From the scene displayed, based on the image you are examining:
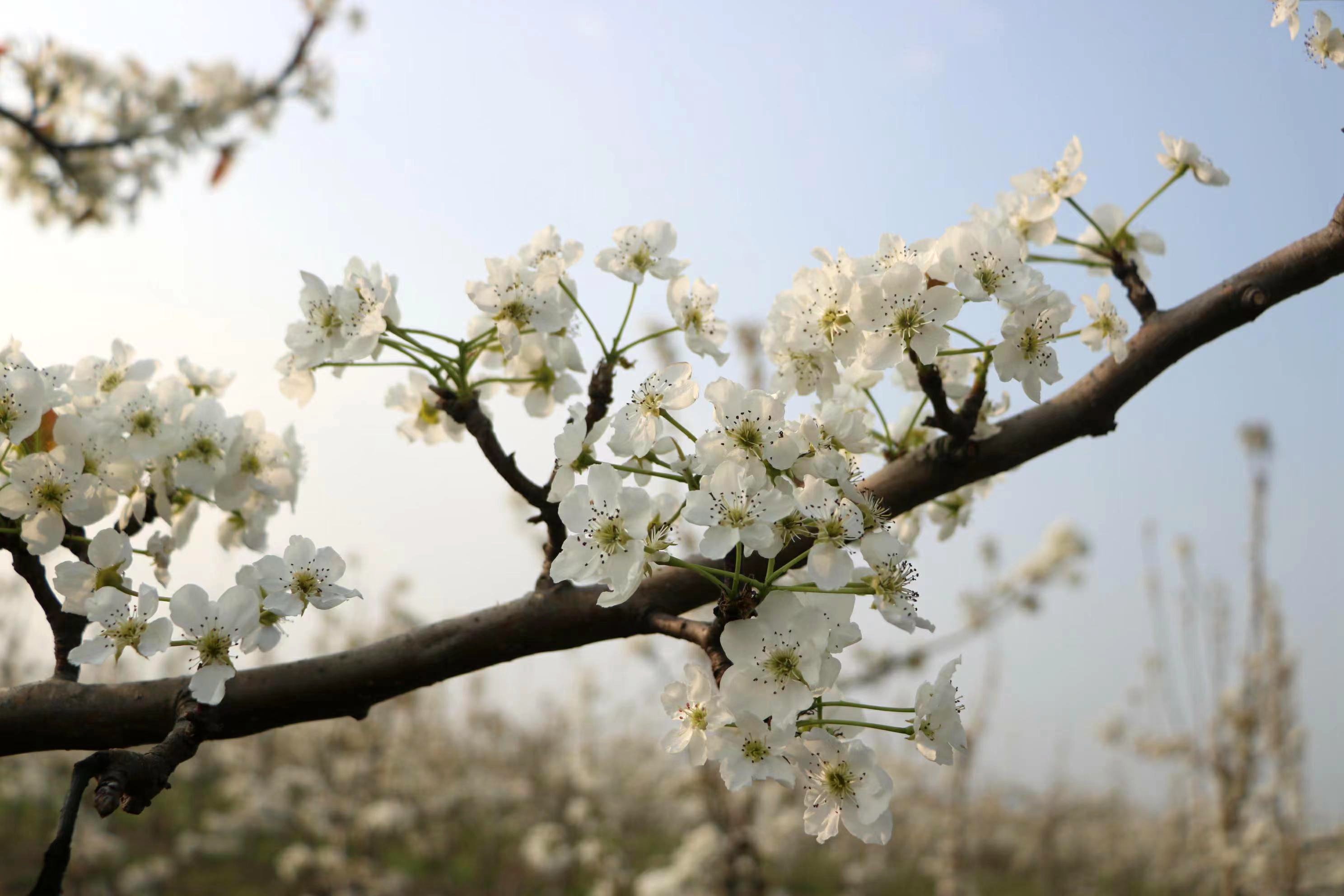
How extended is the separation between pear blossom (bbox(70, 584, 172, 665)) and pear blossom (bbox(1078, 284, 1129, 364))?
131 centimetres

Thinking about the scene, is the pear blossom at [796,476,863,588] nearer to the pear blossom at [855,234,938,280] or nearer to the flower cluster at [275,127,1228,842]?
the flower cluster at [275,127,1228,842]

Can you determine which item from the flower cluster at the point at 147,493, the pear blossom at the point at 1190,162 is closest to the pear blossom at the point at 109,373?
the flower cluster at the point at 147,493

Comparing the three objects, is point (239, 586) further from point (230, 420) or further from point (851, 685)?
point (851, 685)

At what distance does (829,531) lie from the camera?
96 centimetres

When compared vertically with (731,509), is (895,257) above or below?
above

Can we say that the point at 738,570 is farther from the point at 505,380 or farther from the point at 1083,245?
the point at 1083,245

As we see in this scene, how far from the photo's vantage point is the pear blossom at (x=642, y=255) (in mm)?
1391

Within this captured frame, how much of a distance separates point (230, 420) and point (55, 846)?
2.31 feet

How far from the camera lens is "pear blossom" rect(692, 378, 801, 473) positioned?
97 cm

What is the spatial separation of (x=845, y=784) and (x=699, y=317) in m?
0.71

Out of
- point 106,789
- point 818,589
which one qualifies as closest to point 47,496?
point 106,789

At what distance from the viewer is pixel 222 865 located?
33.9 feet

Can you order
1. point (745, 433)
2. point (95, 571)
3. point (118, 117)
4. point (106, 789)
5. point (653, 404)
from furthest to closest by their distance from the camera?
point (118, 117) < point (95, 571) < point (653, 404) < point (745, 433) < point (106, 789)

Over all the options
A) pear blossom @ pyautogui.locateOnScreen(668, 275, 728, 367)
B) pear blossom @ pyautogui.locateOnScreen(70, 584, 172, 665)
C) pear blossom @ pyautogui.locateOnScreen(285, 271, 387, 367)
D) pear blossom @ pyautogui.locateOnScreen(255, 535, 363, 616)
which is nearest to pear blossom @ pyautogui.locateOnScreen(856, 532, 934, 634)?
pear blossom @ pyautogui.locateOnScreen(668, 275, 728, 367)
